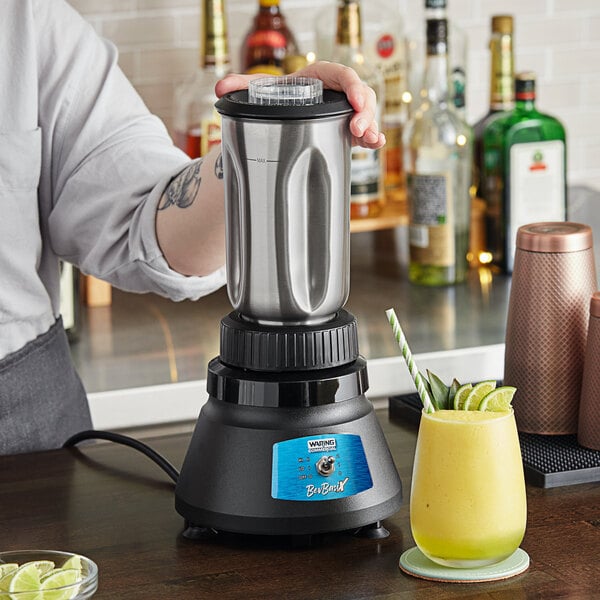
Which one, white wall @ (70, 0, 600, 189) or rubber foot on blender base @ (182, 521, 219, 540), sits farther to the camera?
white wall @ (70, 0, 600, 189)

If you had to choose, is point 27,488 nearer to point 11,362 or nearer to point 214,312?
point 11,362

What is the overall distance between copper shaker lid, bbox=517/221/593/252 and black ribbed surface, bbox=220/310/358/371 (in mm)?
286

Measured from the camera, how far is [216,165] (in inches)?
51.1

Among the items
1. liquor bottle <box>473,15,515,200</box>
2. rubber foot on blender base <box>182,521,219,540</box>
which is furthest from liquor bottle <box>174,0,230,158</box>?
rubber foot on blender base <box>182,521,219,540</box>

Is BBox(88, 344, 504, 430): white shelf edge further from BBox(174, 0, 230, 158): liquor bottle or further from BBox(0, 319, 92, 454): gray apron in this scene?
BBox(174, 0, 230, 158): liquor bottle

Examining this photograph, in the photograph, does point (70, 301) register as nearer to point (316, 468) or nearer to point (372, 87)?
point (372, 87)

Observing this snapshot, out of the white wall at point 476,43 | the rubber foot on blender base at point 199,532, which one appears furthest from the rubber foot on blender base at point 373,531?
the white wall at point 476,43

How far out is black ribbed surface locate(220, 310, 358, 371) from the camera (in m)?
0.98

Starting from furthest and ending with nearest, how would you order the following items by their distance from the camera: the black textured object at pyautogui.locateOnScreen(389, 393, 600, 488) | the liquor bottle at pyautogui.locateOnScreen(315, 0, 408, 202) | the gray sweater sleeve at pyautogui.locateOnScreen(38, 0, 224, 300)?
the liquor bottle at pyautogui.locateOnScreen(315, 0, 408, 202)
the gray sweater sleeve at pyautogui.locateOnScreen(38, 0, 224, 300)
the black textured object at pyautogui.locateOnScreen(389, 393, 600, 488)

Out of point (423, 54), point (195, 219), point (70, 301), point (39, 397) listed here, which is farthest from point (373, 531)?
point (423, 54)

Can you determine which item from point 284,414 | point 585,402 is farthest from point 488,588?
point 585,402

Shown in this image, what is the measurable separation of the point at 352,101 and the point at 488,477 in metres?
0.31

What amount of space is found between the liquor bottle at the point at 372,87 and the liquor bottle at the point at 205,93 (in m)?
0.20

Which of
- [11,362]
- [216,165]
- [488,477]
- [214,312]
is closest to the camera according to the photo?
[488,477]
